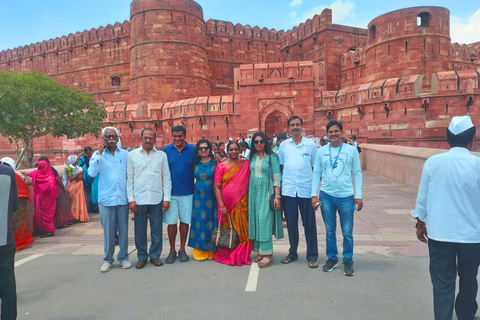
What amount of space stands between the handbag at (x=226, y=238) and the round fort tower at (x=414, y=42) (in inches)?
688

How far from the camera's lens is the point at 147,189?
11.0 feet

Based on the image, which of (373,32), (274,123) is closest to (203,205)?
(373,32)

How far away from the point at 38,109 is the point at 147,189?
52.4ft

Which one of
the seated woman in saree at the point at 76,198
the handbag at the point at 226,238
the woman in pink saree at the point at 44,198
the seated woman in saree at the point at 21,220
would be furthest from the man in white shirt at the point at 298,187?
the seated woman in saree at the point at 76,198

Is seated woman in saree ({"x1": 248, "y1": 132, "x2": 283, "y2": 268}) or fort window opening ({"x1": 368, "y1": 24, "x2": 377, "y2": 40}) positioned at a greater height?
fort window opening ({"x1": 368, "y1": 24, "x2": 377, "y2": 40})

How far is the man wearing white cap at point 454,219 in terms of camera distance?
74.8 inches

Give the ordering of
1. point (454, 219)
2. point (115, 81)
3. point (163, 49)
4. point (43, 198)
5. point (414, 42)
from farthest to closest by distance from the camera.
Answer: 1. point (115, 81)
2. point (163, 49)
3. point (414, 42)
4. point (43, 198)
5. point (454, 219)

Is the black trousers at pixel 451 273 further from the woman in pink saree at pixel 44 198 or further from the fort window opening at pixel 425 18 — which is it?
the fort window opening at pixel 425 18

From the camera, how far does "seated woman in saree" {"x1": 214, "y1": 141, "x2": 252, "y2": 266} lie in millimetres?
3350

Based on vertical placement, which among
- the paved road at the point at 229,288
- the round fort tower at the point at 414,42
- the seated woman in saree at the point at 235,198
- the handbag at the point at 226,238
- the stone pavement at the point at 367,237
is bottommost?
the stone pavement at the point at 367,237

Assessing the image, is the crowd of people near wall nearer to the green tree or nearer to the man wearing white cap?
the man wearing white cap

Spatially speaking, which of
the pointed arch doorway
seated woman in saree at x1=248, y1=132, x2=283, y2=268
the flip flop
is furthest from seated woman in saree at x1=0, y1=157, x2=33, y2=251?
the pointed arch doorway

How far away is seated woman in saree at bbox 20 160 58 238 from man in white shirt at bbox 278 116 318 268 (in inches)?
150

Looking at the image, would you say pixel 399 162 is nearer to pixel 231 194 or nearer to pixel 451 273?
pixel 231 194
